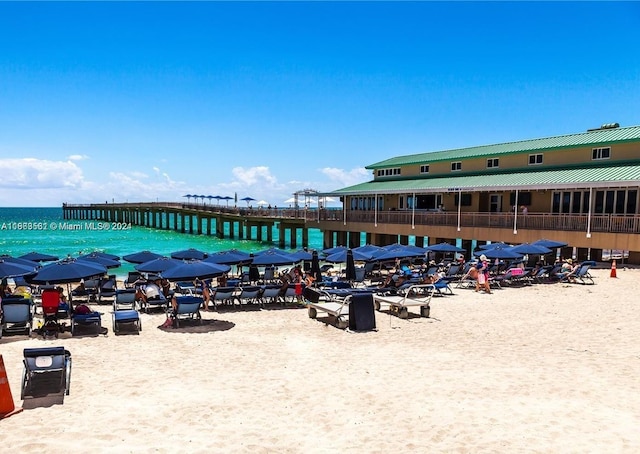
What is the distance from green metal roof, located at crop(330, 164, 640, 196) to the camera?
24.8 metres

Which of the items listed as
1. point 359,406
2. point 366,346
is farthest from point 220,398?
point 366,346

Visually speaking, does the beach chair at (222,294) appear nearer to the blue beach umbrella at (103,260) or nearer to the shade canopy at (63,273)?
the shade canopy at (63,273)

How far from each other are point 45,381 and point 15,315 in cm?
408

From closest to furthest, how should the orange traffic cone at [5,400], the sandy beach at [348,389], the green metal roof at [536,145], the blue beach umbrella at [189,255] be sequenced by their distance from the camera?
the sandy beach at [348,389]
the orange traffic cone at [5,400]
the blue beach umbrella at [189,255]
the green metal roof at [536,145]

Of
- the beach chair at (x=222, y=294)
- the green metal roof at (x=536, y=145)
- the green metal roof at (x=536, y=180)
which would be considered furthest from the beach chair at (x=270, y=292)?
the green metal roof at (x=536, y=145)

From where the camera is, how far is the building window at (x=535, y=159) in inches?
1288

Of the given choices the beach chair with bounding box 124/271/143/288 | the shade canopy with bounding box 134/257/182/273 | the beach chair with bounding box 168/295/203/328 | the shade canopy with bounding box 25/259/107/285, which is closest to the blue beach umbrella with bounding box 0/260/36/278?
the shade canopy with bounding box 25/259/107/285

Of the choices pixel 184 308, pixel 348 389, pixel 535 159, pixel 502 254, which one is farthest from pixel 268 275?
pixel 535 159

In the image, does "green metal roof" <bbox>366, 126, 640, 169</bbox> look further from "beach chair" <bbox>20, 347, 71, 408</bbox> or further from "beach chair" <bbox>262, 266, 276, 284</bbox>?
"beach chair" <bbox>20, 347, 71, 408</bbox>

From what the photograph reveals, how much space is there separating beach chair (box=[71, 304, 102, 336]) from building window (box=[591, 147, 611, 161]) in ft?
94.8

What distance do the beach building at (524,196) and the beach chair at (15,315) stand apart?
2320 cm

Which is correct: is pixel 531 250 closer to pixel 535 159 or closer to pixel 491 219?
pixel 491 219

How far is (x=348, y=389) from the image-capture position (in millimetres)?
8086

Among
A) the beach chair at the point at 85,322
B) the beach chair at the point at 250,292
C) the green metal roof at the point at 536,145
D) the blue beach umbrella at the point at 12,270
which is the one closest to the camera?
the beach chair at the point at 85,322
